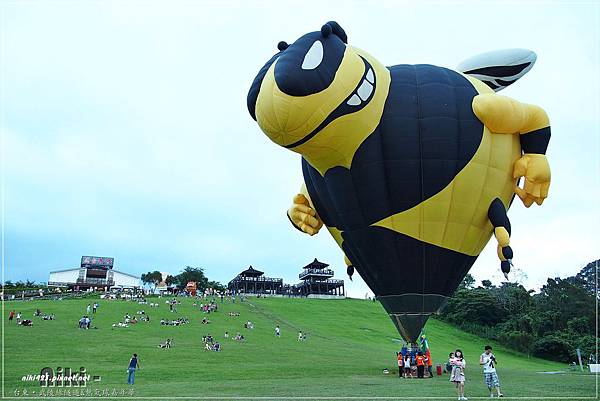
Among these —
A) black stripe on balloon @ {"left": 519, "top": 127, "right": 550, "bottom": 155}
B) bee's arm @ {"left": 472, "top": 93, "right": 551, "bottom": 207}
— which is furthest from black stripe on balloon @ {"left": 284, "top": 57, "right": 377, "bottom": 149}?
black stripe on balloon @ {"left": 519, "top": 127, "right": 550, "bottom": 155}

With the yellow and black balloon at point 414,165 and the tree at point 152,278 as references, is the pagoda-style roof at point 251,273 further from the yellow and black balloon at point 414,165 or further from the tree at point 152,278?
the yellow and black balloon at point 414,165

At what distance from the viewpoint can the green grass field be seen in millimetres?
11477

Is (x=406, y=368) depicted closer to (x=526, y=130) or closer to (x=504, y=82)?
(x=526, y=130)

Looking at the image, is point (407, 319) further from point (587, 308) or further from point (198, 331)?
point (587, 308)

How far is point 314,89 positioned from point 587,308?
46.3 meters

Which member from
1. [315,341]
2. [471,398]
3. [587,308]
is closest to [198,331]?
[315,341]

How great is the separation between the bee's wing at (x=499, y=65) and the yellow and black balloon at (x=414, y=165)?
1.72 m

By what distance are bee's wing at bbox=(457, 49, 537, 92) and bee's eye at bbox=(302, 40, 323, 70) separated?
550 centimetres

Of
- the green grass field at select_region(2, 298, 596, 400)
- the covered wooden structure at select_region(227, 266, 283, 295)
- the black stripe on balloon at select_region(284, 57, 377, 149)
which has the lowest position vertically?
the green grass field at select_region(2, 298, 596, 400)

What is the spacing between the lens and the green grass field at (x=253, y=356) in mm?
11477

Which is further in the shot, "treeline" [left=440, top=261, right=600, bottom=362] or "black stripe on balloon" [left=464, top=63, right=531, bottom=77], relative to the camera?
"treeline" [left=440, top=261, right=600, bottom=362]

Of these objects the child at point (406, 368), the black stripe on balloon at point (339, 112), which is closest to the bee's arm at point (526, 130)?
the black stripe on balloon at point (339, 112)

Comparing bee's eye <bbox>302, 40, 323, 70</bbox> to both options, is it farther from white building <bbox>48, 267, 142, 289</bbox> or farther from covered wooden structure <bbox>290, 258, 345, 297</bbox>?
white building <bbox>48, 267, 142, 289</bbox>

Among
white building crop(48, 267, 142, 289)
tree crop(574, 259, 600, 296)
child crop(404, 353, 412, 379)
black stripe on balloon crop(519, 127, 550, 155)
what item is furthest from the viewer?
white building crop(48, 267, 142, 289)
